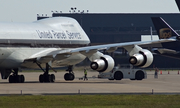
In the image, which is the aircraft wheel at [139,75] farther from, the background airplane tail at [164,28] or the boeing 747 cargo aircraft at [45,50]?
the background airplane tail at [164,28]

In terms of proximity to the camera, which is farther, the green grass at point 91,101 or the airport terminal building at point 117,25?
the airport terminal building at point 117,25

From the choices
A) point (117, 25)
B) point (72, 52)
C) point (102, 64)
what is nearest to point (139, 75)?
point (102, 64)

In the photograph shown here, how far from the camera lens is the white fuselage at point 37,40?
124ft

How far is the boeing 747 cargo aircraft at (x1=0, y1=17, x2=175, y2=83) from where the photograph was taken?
3806 centimetres

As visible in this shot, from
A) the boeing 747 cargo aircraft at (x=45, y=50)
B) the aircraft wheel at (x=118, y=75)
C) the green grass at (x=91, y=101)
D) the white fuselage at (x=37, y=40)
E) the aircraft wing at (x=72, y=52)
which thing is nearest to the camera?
the green grass at (x=91, y=101)

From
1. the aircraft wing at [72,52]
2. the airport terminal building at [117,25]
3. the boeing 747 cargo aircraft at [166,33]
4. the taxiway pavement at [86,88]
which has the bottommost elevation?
the taxiway pavement at [86,88]

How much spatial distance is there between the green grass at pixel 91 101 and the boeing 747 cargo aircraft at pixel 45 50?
39.8 feet

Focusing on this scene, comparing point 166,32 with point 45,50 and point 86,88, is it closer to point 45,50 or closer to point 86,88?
point 45,50

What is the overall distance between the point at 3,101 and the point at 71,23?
23188 mm

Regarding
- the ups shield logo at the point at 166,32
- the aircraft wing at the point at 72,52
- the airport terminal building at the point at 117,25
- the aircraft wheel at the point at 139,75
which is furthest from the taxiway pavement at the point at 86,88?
the airport terminal building at the point at 117,25

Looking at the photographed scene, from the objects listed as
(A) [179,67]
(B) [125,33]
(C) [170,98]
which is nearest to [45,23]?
(C) [170,98]

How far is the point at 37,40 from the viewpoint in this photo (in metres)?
40.3

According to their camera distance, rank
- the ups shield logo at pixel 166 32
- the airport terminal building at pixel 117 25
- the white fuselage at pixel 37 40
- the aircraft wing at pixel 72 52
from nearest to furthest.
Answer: the white fuselage at pixel 37 40 < the aircraft wing at pixel 72 52 < the ups shield logo at pixel 166 32 < the airport terminal building at pixel 117 25

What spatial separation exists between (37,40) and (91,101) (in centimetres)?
1717
